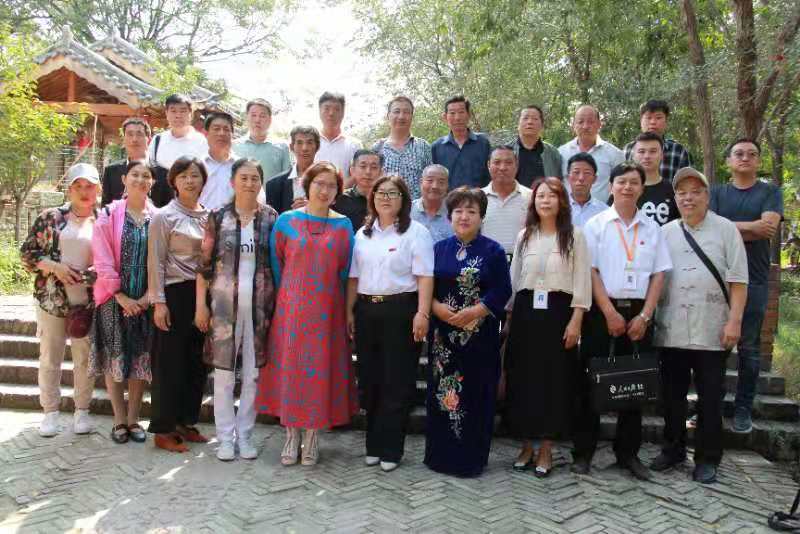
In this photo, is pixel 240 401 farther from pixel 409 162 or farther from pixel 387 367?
pixel 409 162

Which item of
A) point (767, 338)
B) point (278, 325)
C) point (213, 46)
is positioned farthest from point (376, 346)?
point (213, 46)

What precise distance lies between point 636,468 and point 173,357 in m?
3.37

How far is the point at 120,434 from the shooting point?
4.75m

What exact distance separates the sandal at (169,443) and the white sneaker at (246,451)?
45cm

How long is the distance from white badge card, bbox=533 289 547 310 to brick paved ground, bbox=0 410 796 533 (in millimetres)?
1192

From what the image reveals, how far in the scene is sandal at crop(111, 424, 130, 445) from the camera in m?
4.74

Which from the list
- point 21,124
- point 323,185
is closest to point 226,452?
point 323,185

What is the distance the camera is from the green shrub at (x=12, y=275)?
9305 mm

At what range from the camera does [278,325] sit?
14.3ft

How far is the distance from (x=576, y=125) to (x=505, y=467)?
3.05 metres

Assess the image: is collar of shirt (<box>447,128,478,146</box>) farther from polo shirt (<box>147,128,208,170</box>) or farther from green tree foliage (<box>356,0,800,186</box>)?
green tree foliage (<box>356,0,800,186</box>)

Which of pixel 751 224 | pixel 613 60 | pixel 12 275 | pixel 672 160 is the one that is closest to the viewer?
pixel 751 224

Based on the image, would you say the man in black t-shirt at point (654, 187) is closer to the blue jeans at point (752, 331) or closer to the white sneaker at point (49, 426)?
the blue jeans at point (752, 331)

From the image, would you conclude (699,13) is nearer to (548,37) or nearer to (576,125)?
(548,37)
